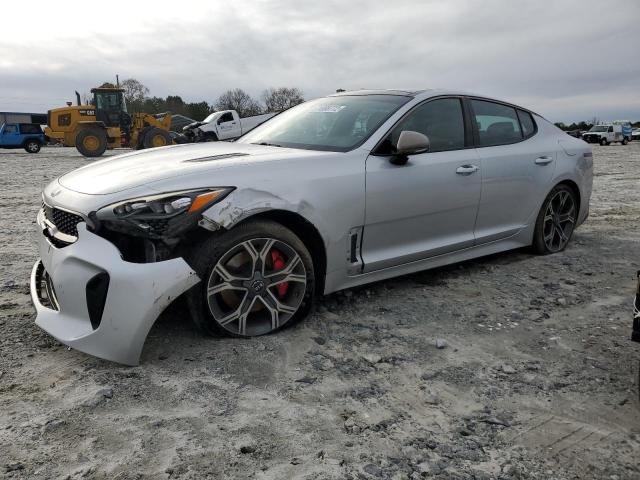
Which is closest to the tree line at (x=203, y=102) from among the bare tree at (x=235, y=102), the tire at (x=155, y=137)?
the bare tree at (x=235, y=102)

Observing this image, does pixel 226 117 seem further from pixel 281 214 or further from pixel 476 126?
pixel 281 214

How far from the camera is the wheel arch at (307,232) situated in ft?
9.72

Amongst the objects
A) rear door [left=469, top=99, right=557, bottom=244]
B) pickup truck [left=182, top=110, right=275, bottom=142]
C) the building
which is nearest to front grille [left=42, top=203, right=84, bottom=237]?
rear door [left=469, top=99, right=557, bottom=244]

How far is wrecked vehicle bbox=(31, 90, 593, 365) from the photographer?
2555mm

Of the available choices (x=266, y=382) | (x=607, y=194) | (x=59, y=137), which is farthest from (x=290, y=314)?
(x=59, y=137)

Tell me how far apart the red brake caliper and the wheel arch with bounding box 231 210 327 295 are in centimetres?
18

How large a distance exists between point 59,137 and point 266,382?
74.8 feet

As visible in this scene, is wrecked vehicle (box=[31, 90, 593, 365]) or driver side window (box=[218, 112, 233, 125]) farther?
driver side window (box=[218, 112, 233, 125])

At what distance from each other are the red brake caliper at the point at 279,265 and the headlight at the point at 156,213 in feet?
1.67

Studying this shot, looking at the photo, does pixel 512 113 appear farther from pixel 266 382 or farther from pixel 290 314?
pixel 266 382

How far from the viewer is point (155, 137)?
71.5 ft

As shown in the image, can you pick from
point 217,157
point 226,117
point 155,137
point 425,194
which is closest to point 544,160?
point 425,194

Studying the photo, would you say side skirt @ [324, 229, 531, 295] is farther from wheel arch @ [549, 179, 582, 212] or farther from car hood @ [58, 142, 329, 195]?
car hood @ [58, 142, 329, 195]

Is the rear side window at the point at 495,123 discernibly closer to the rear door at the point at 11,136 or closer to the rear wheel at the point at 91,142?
the rear wheel at the point at 91,142
